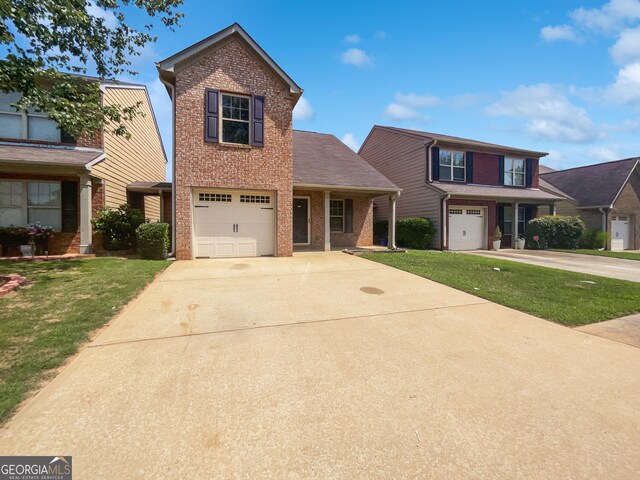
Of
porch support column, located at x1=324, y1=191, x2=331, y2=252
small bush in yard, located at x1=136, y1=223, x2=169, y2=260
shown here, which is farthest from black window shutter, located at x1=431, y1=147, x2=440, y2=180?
small bush in yard, located at x1=136, y1=223, x2=169, y2=260

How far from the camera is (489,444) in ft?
6.96

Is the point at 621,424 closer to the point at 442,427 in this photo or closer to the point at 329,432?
the point at 442,427

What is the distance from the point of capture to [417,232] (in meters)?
15.8

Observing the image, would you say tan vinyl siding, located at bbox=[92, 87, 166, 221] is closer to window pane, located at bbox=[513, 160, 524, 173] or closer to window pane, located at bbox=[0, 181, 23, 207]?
window pane, located at bbox=[0, 181, 23, 207]

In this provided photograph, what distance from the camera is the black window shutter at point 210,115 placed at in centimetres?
1022

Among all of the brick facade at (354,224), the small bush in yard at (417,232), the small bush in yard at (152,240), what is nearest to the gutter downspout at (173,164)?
the small bush in yard at (152,240)

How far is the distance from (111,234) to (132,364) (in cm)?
977

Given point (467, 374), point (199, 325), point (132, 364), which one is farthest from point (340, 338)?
point (132, 364)

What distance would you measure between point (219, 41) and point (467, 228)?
1452cm

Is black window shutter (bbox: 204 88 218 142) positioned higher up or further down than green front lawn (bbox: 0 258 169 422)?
higher up

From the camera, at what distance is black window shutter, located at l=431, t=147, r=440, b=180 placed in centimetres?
1639

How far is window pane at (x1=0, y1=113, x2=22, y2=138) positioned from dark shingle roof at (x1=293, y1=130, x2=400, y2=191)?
32.6 feet

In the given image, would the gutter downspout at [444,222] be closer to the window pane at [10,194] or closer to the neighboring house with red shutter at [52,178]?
the neighboring house with red shutter at [52,178]

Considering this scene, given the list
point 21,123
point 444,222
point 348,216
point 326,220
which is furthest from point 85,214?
point 444,222
